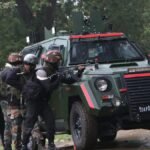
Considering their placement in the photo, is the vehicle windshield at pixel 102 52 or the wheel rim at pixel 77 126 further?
the vehicle windshield at pixel 102 52

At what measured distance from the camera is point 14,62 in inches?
359

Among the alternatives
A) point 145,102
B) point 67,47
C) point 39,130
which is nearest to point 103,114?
point 145,102

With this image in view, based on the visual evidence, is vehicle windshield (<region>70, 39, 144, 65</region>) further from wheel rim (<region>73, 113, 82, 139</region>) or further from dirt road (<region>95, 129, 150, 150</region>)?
dirt road (<region>95, 129, 150, 150</region>)

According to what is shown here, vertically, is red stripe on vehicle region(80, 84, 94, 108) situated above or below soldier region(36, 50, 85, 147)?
below

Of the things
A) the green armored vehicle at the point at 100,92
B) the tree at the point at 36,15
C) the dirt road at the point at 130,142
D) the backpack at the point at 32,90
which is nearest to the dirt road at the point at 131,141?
the dirt road at the point at 130,142

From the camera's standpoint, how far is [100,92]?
8.60m

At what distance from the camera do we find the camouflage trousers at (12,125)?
9.16 meters

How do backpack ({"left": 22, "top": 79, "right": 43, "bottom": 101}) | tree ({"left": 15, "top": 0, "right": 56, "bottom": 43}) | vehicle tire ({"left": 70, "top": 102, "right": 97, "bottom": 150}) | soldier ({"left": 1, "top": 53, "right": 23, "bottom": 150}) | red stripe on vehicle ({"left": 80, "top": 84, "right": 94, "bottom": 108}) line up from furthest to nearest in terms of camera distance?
1. tree ({"left": 15, "top": 0, "right": 56, "bottom": 43})
2. soldier ({"left": 1, "top": 53, "right": 23, "bottom": 150})
3. vehicle tire ({"left": 70, "top": 102, "right": 97, "bottom": 150})
4. red stripe on vehicle ({"left": 80, "top": 84, "right": 94, "bottom": 108})
5. backpack ({"left": 22, "top": 79, "right": 43, "bottom": 101})

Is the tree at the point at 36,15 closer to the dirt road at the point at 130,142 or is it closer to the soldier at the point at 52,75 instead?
the dirt road at the point at 130,142

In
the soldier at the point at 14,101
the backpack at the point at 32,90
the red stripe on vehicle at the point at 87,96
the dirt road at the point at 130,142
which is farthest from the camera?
the dirt road at the point at 130,142

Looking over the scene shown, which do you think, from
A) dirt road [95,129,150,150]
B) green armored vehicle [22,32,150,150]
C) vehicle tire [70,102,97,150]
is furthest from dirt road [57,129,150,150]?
vehicle tire [70,102,97,150]

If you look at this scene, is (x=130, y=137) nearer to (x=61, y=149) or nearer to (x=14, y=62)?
(x=61, y=149)

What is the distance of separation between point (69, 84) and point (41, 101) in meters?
0.74

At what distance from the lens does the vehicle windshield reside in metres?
9.91
